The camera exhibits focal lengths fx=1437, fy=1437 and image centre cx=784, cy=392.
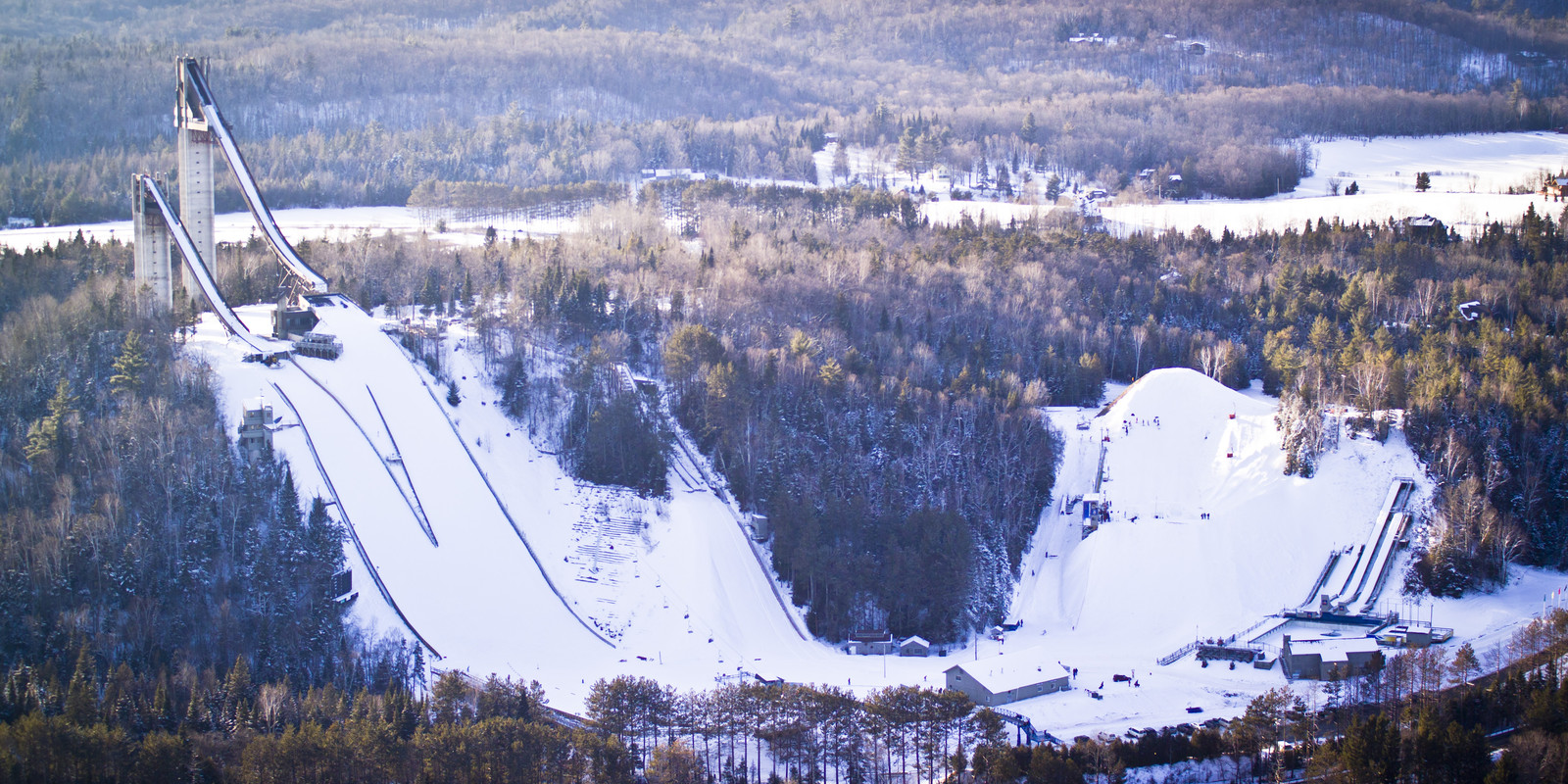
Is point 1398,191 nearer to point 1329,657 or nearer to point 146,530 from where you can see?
point 1329,657

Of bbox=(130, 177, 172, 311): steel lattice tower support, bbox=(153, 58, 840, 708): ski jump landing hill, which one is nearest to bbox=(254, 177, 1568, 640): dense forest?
bbox=(153, 58, 840, 708): ski jump landing hill

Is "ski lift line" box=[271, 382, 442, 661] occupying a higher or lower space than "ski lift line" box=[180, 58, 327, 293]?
lower

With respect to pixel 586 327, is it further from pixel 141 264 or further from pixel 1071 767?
pixel 1071 767

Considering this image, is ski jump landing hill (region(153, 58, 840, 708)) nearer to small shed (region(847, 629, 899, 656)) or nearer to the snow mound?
small shed (region(847, 629, 899, 656))

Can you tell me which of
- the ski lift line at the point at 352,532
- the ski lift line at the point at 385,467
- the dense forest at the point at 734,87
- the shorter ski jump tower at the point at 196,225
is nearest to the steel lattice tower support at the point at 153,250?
the shorter ski jump tower at the point at 196,225

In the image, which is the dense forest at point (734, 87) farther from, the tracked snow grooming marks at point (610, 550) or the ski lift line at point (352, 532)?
the tracked snow grooming marks at point (610, 550)

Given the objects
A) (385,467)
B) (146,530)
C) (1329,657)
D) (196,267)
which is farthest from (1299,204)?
(146,530)

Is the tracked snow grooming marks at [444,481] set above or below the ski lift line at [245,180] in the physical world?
below
